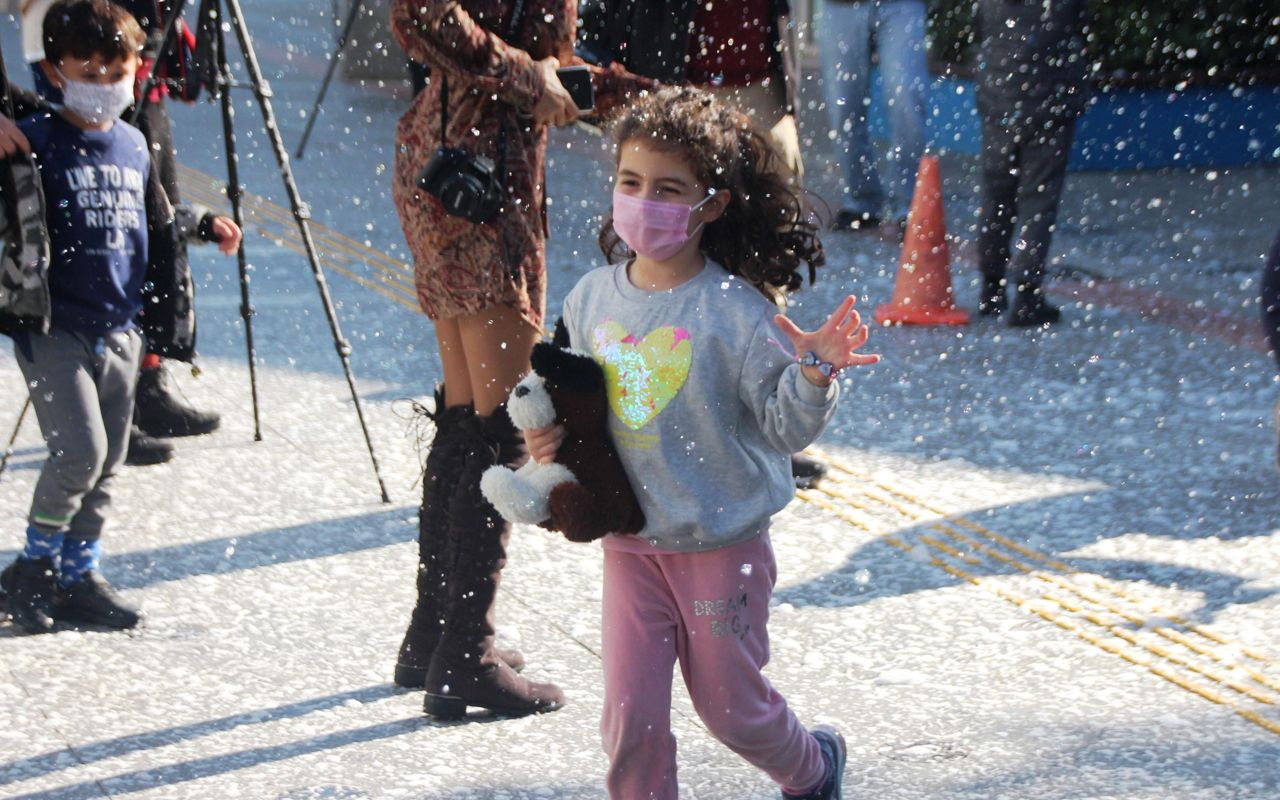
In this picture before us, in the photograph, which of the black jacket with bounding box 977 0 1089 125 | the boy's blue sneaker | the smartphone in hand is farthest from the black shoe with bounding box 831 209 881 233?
the boy's blue sneaker

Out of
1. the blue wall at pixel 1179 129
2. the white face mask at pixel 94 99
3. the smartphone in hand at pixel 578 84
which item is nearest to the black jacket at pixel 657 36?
the smartphone in hand at pixel 578 84

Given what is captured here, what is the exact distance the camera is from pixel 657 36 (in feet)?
18.5

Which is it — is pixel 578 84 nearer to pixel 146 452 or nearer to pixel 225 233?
pixel 225 233

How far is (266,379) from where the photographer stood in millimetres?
7082

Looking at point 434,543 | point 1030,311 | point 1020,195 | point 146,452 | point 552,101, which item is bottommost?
point 146,452

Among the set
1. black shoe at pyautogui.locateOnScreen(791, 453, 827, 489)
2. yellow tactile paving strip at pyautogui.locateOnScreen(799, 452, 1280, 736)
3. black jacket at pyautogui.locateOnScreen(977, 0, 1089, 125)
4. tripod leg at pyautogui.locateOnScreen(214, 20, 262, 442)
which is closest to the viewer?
yellow tactile paving strip at pyautogui.locateOnScreen(799, 452, 1280, 736)

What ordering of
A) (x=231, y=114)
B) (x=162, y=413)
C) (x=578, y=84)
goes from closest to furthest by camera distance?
(x=578, y=84) → (x=231, y=114) → (x=162, y=413)

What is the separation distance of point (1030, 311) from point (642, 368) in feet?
16.0

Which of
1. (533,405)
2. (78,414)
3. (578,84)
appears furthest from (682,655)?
(78,414)

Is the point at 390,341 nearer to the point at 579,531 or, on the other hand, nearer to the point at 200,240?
the point at 200,240

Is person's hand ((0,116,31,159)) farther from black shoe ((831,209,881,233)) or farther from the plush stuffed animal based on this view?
black shoe ((831,209,881,233))

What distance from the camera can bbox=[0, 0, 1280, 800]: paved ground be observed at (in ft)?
12.5

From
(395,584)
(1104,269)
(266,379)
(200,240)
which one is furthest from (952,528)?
(1104,269)

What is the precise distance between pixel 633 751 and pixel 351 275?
6188 millimetres
